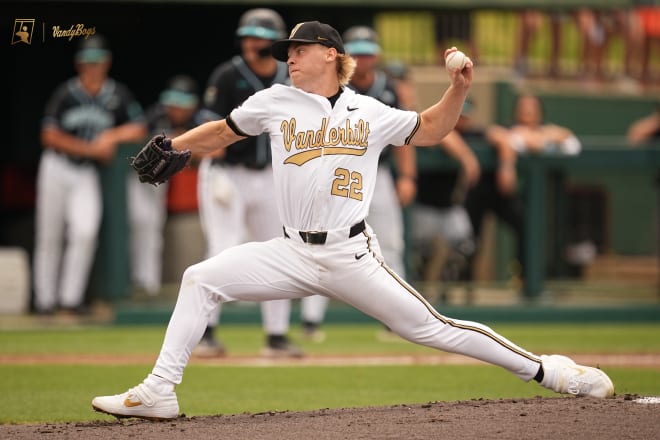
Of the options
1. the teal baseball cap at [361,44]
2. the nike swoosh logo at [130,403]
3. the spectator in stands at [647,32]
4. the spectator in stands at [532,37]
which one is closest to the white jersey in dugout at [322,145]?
the nike swoosh logo at [130,403]

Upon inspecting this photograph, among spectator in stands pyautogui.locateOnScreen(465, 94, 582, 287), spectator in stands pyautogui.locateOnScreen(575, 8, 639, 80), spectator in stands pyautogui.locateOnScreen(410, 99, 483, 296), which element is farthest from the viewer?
spectator in stands pyautogui.locateOnScreen(575, 8, 639, 80)

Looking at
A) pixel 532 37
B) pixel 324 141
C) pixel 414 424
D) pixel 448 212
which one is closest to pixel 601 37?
pixel 532 37

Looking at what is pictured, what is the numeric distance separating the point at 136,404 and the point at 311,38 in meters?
1.76

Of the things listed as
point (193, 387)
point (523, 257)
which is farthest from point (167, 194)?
point (193, 387)

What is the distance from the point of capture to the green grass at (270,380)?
6.30 meters

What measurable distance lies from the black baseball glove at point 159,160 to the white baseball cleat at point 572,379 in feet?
6.00

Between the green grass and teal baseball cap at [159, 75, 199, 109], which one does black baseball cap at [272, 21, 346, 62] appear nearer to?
the green grass

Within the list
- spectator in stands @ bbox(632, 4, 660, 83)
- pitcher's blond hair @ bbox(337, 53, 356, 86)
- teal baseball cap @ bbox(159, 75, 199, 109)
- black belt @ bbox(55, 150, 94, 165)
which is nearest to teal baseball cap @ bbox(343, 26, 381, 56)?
black belt @ bbox(55, 150, 94, 165)

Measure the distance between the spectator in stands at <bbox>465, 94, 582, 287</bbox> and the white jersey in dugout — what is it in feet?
19.6

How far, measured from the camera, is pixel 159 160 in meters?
5.33

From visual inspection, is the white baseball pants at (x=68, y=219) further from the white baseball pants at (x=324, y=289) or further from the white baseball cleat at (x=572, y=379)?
the white baseball cleat at (x=572, y=379)

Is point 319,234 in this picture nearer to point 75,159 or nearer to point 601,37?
point 75,159

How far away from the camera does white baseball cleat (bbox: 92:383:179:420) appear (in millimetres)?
5203

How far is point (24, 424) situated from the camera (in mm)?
5469
